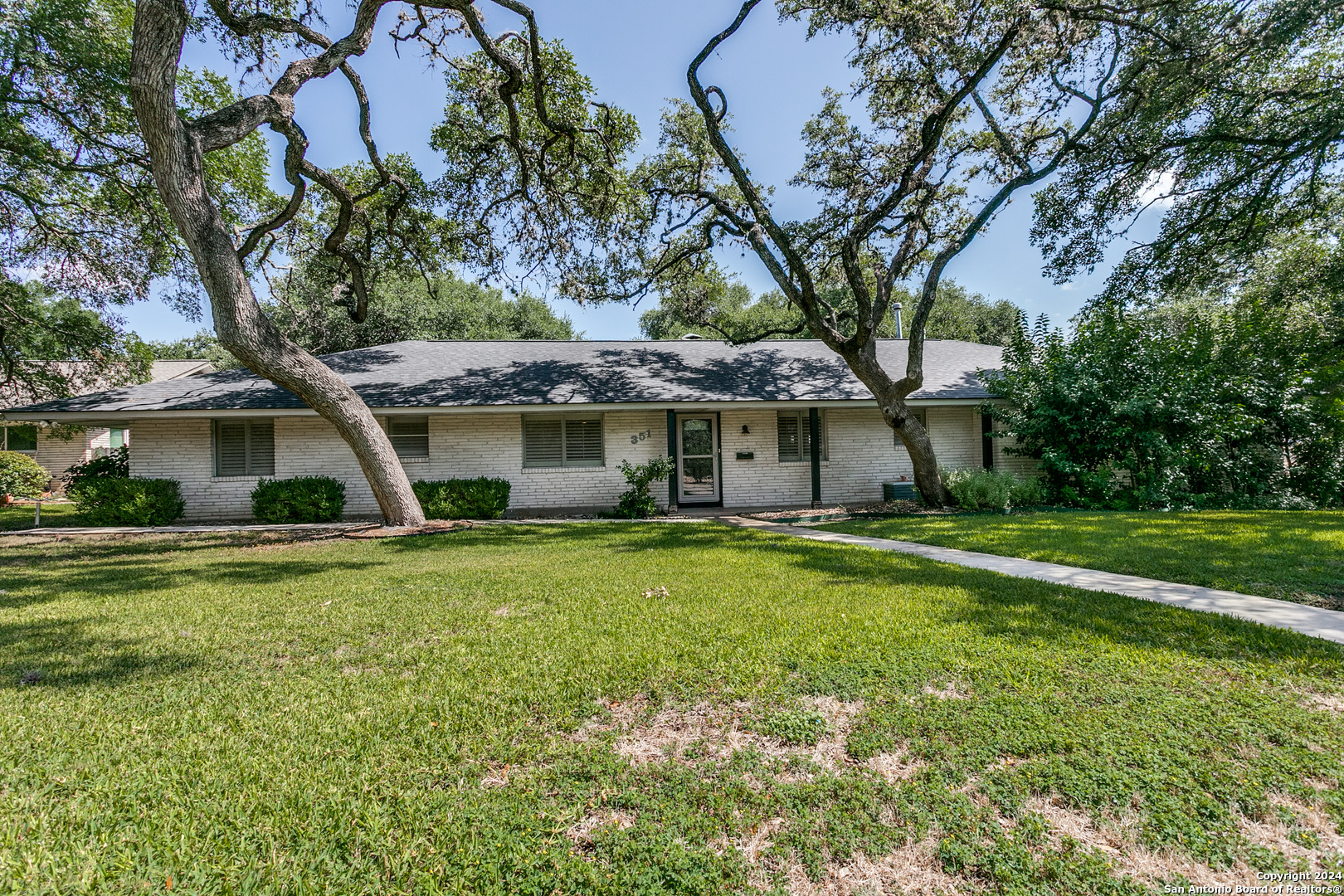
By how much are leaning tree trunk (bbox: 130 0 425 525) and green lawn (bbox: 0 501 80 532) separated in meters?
7.10

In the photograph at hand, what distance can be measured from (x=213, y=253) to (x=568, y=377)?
23.8 ft

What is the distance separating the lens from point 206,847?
207 cm

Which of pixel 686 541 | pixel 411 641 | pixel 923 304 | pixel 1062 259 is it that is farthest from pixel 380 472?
pixel 1062 259

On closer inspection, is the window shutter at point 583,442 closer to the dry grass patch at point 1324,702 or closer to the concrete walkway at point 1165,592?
the concrete walkway at point 1165,592

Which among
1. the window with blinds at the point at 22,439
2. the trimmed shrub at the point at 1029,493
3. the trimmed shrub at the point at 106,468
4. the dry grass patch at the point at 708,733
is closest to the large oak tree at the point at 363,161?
the trimmed shrub at the point at 106,468

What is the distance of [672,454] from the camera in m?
13.4

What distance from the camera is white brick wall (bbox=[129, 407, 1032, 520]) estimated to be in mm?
12906

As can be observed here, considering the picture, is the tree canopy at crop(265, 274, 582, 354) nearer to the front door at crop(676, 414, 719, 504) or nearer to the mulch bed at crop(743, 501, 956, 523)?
the front door at crop(676, 414, 719, 504)

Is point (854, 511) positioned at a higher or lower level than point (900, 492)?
lower

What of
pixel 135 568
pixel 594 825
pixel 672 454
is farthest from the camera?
pixel 672 454

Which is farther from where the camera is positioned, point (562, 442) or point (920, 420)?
point (920, 420)

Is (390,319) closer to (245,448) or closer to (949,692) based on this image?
(245,448)

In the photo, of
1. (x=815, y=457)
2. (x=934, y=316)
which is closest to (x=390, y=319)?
(x=815, y=457)

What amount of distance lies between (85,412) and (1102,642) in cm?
1670
